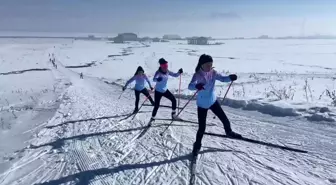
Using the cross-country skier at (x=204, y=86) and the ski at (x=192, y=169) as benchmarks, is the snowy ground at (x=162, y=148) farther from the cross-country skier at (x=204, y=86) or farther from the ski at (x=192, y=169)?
the cross-country skier at (x=204, y=86)

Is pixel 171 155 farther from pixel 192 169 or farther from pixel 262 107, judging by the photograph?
pixel 262 107

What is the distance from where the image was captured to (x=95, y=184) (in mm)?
5699

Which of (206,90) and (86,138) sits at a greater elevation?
(206,90)

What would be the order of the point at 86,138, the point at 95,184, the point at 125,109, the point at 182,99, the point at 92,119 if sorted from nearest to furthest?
the point at 95,184
the point at 86,138
the point at 92,119
the point at 125,109
the point at 182,99

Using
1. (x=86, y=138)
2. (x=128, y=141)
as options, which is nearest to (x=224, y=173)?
(x=128, y=141)

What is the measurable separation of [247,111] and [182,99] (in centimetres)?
455

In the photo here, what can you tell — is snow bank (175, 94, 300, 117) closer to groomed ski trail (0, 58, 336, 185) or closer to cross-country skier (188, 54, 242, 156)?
groomed ski trail (0, 58, 336, 185)

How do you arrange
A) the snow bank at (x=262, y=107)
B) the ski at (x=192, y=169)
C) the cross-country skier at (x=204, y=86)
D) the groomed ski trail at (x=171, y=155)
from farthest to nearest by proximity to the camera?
the snow bank at (x=262, y=107)
the cross-country skier at (x=204, y=86)
the groomed ski trail at (x=171, y=155)
the ski at (x=192, y=169)

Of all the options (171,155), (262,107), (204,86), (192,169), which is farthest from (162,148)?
(262,107)

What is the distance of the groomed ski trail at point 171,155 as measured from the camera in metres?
5.77

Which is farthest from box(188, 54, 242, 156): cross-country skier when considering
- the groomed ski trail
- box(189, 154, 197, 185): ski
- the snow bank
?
the snow bank

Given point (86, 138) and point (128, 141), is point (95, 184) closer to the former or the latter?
point (128, 141)

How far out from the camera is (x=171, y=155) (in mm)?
6926

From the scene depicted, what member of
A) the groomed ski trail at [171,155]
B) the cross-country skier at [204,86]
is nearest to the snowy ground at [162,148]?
the groomed ski trail at [171,155]
